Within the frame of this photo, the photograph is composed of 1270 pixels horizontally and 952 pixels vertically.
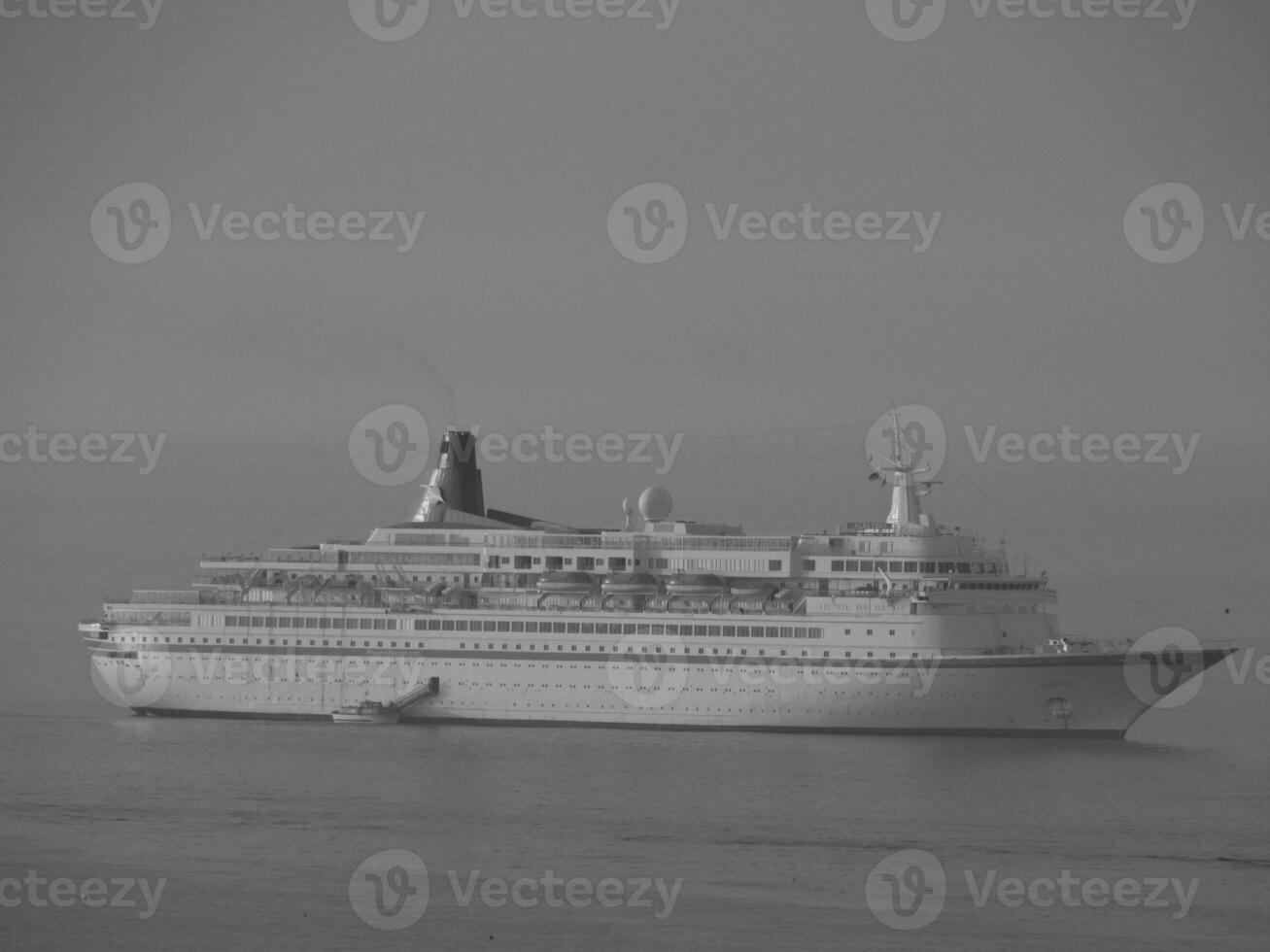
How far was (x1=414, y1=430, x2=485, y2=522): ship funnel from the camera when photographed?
2899 inches

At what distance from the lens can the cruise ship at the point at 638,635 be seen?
6372cm

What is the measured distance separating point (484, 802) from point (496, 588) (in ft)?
58.3

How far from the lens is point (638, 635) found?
66.2 m

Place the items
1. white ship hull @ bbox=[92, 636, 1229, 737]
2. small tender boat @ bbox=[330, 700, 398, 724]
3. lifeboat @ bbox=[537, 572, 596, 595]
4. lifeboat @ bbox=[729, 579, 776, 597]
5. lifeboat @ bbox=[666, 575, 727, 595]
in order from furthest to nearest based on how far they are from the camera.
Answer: small tender boat @ bbox=[330, 700, 398, 724] < lifeboat @ bbox=[537, 572, 596, 595] < lifeboat @ bbox=[666, 575, 727, 595] < lifeboat @ bbox=[729, 579, 776, 597] < white ship hull @ bbox=[92, 636, 1229, 737]

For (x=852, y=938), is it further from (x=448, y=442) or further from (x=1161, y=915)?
(x=448, y=442)

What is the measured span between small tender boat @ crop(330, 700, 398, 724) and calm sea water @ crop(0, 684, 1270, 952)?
1824 mm

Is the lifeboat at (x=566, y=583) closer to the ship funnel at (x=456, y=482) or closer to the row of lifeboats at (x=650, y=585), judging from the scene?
the row of lifeboats at (x=650, y=585)

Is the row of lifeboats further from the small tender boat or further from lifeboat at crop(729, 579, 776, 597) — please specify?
the small tender boat

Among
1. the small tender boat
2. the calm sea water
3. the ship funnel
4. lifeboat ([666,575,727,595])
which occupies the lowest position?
the calm sea water

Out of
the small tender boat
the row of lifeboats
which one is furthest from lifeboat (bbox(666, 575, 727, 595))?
the small tender boat

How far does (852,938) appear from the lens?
39.1 m

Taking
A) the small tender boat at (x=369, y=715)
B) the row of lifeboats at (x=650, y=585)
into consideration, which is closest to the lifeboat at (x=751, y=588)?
the row of lifeboats at (x=650, y=585)

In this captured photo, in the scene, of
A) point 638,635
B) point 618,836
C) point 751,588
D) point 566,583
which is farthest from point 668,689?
point 618,836

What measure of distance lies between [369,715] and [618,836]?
2223cm
